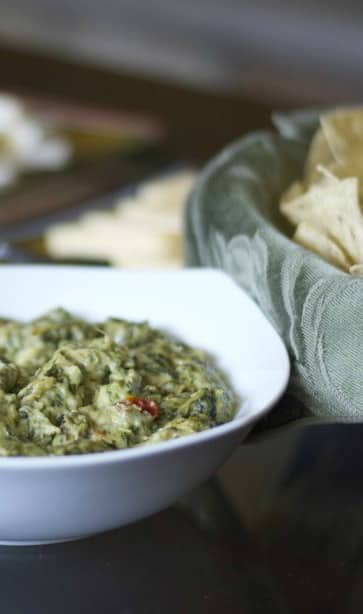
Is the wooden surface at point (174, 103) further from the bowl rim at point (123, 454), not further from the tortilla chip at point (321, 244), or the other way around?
the bowl rim at point (123, 454)

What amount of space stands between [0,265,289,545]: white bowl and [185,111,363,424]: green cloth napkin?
4cm

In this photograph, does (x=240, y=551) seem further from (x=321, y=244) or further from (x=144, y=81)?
(x=144, y=81)

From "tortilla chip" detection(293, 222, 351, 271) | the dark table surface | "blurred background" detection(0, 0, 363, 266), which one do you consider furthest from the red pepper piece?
"blurred background" detection(0, 0, 363, 266)

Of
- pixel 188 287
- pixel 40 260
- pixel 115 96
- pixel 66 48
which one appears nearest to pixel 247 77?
pixel 115 96

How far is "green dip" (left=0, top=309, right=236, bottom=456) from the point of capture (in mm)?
1139

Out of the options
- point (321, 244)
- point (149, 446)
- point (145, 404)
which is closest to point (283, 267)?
point (321, 244)

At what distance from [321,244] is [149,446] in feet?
1.79

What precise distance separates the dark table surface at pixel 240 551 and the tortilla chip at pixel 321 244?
0.79 feet

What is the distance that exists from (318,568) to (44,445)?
1.14 feet

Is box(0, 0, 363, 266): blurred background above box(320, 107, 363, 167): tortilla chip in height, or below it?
below

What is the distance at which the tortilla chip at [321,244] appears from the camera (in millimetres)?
1450

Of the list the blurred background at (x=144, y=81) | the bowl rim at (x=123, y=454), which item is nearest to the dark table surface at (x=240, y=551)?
the bowl rim at (x=123, y=454)

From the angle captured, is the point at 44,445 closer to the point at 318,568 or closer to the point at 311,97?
the point at 318,568

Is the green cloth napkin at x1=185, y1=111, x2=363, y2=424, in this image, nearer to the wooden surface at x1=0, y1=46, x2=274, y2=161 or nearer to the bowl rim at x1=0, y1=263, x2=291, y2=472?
the bowl rim at x1=0, y1=263, x2=291, y2=472
